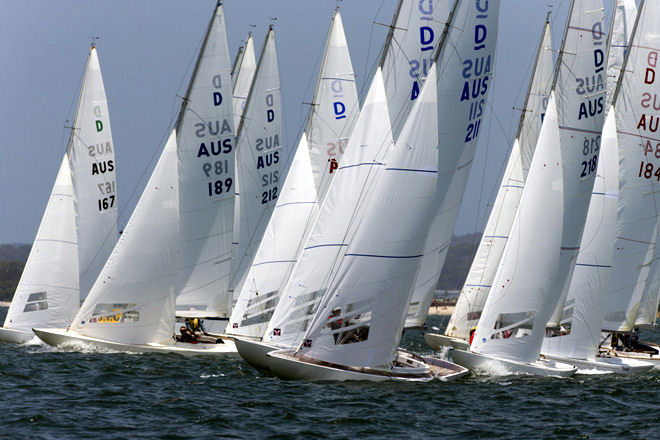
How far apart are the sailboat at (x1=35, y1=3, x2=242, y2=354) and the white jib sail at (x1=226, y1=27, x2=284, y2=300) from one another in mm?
2233

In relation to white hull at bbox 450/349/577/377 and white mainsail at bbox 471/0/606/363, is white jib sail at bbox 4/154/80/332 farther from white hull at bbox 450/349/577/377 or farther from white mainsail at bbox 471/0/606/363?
white mainsail at bbox 471/0/606/363

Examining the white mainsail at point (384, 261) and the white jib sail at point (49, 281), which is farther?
the white jib sail at point (49, 281)

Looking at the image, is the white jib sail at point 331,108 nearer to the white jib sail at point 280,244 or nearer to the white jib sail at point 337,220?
the white jib sail at point 280,244

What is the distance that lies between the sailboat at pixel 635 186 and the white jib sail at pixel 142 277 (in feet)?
36.9

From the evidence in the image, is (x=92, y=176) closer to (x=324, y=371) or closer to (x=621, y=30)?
(x=324, y=371)

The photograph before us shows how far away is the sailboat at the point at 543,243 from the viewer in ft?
75.5

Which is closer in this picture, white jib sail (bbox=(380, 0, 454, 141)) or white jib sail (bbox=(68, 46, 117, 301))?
white jib sail (bbox=(380, 0, 454, 141))

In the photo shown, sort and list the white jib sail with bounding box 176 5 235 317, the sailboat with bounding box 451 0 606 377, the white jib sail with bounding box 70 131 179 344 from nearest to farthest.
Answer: the sailboat with bounding box 451 0 606 377
the white jib sail with bounding box 70 131 179 344
the white jib sail with bounding box 176 5 235 317

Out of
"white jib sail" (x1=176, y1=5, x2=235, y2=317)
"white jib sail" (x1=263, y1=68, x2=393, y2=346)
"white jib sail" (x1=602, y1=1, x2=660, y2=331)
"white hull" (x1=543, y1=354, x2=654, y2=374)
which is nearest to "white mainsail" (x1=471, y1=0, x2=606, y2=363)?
"white hull" (x1=543, y1=354, x2=654, y2=374)

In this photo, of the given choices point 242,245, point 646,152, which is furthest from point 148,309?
point 646,152

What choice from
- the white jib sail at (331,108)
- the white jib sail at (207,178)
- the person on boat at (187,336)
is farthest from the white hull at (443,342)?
the person on boat at (187,336)

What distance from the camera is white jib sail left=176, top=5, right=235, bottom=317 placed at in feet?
89.4

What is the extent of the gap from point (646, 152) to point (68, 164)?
50.5ft

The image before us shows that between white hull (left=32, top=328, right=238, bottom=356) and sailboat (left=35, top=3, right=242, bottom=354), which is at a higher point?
sailboat (left=35, top=3, right=242, bottom=354)
